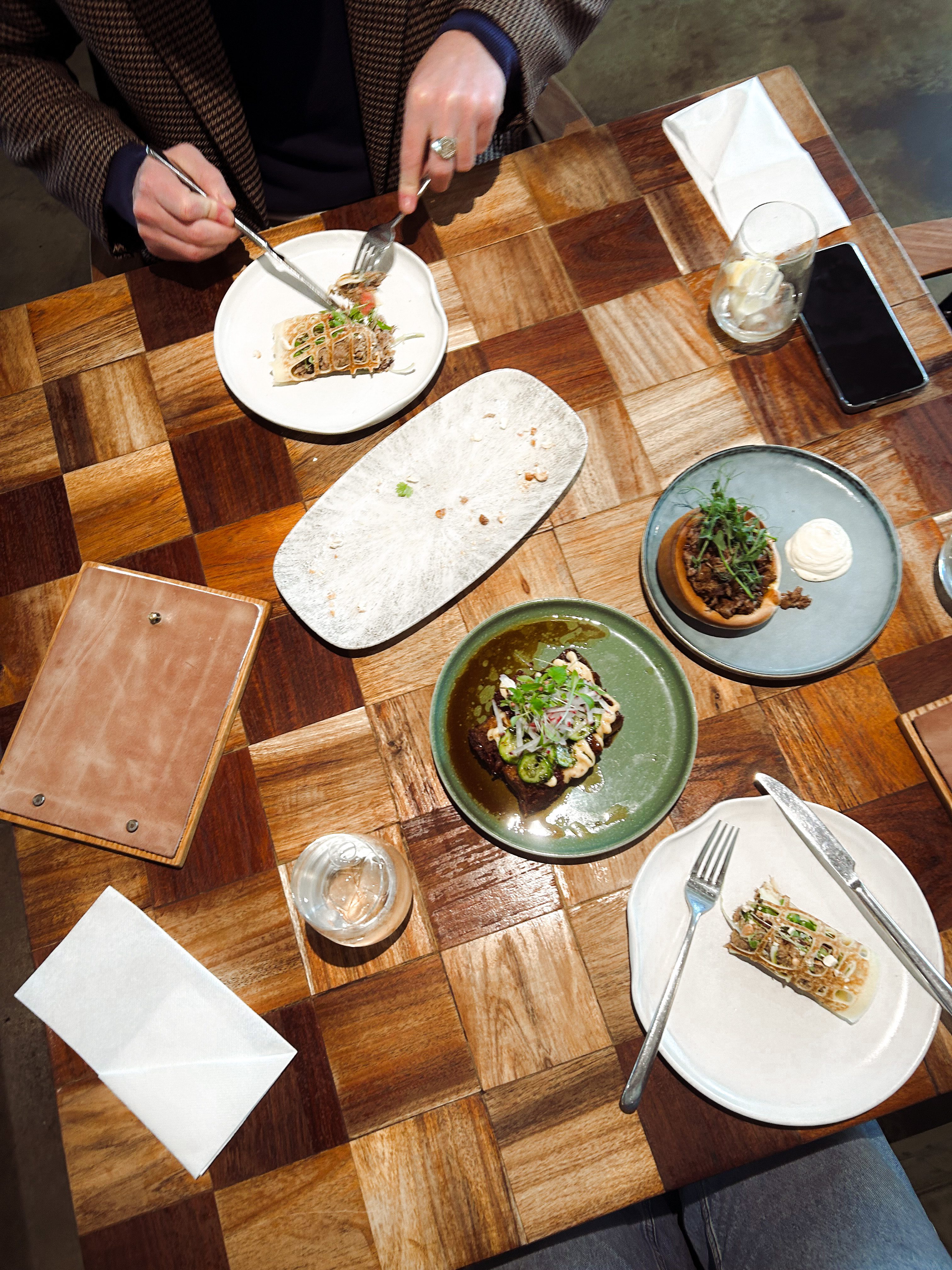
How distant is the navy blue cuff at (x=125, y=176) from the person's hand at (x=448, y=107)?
0.59 metres

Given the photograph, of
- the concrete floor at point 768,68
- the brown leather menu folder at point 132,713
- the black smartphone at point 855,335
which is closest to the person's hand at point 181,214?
the brown leather menu folder at point 132,713

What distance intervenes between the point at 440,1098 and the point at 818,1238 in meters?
0.99

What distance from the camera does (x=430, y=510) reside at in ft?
5.29

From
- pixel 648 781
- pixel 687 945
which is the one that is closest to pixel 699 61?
pixel 648 781

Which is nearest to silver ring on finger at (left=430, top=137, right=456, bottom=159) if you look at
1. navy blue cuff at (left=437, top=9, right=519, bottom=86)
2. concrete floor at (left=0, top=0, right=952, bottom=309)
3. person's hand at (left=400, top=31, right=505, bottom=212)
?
person's hand at (left=400, top=31, right=505, bottom=212)

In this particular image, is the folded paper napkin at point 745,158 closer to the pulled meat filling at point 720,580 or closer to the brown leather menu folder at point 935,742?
the pulled meat filling at point 720,580

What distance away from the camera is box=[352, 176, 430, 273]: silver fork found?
1.74m

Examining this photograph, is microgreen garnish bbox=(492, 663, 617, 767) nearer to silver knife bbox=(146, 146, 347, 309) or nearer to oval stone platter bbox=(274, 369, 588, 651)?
oval stone platter bbox=(274, 369, 588, 651)

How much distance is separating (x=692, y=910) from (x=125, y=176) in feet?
6.38

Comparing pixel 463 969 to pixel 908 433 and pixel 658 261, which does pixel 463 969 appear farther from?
pixel 658 261

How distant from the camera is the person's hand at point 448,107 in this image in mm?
1708

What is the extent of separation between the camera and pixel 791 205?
1.60 m

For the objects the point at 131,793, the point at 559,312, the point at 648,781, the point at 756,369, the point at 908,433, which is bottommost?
the point at 648,781

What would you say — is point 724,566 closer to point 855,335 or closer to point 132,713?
point 855,335
